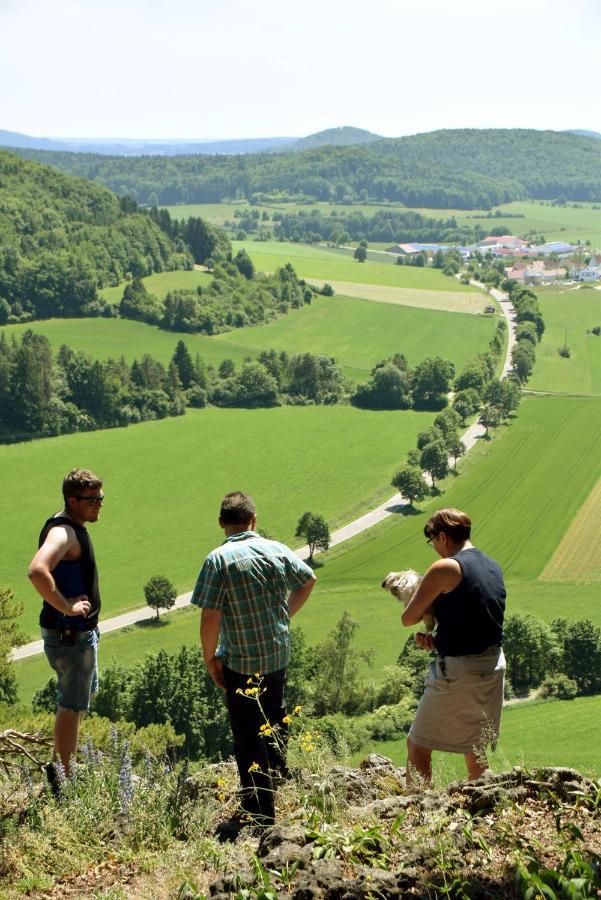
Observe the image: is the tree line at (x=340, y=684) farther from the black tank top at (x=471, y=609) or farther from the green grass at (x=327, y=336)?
the green grass at (x=327, y=336)

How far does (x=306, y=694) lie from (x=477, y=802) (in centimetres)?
2886

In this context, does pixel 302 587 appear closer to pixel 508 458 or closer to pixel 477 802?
pixel 477 802

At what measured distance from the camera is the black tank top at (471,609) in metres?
5.45

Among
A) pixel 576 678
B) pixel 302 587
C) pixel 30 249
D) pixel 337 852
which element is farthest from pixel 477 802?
pixel 30 249

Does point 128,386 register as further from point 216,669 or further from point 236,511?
point 216,669

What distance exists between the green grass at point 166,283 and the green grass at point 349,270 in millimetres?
13347

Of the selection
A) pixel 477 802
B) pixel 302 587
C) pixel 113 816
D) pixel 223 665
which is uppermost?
pixel 302 587

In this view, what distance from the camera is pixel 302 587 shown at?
567 cm

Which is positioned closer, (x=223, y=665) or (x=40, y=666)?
(x=223, y=665)

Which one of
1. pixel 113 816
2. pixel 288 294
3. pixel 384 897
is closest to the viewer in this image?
pixel 384 897

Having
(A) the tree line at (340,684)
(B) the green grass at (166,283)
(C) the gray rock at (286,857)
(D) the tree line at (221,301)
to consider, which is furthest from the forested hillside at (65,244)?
(C) the gray rock at (286,857)

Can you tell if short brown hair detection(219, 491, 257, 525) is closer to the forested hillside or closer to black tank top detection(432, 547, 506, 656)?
black tank top detection(432, 547, 506, 656)

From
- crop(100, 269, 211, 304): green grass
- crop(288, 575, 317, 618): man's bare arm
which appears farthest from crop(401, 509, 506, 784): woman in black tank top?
crop(100, 269, 211, 304): green grass

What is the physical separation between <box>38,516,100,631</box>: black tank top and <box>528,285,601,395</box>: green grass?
252ft
